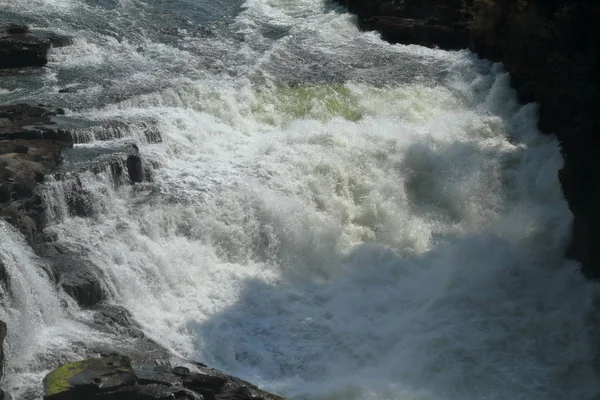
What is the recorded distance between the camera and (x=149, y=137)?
724 inches

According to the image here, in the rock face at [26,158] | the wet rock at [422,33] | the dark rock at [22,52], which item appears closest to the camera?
the rock face at [26,158]

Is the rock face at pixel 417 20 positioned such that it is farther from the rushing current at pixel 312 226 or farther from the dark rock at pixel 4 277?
the dark rock at pixel 4 277

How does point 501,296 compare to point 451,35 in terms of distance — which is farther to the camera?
point 451,35

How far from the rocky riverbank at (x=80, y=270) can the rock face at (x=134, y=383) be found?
0.01m

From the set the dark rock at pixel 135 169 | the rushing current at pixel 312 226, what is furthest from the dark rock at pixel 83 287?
the dark rock at pixel 135 169

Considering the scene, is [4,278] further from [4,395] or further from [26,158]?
[26,158]

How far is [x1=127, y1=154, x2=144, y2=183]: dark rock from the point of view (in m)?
16.9

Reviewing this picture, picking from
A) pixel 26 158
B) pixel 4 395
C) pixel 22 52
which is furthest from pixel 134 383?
pixel 22 52

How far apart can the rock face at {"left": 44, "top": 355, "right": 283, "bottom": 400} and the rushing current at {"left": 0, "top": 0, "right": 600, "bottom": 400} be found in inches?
27.2

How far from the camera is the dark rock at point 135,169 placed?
16922mm

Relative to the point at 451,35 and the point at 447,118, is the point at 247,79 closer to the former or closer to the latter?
the point at 447,118

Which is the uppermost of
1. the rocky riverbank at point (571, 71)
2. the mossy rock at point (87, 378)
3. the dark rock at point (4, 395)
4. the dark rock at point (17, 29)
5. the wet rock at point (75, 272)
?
the rocky riverbank at point (571, 71)

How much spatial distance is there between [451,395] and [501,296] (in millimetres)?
2860

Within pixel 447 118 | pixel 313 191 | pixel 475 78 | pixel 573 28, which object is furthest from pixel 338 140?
pixel 573 28
